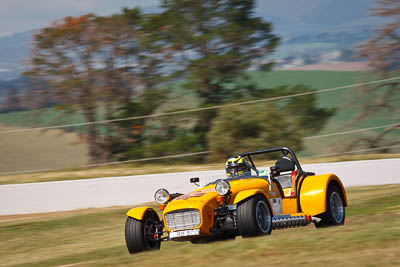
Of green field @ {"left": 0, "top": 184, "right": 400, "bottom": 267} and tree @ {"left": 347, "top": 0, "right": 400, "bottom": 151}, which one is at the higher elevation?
tree @ {"left": 347, "top": 0, "right": 400, "bottom": 151}

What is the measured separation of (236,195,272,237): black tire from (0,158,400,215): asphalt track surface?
8.25 meters

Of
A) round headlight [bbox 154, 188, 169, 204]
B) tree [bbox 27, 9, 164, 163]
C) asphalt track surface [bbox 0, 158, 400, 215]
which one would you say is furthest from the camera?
tree [bbox 27, 9, 164, 163]

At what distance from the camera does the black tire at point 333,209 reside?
9.78 meters

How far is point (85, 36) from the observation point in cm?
2398

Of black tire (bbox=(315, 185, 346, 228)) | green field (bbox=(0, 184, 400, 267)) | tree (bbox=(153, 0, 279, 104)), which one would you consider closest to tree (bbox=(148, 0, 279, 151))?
tree (bbox=(153, 0, 279, 104))

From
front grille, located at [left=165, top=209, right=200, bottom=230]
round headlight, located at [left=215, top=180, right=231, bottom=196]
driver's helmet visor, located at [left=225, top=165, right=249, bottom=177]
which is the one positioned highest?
driver's helmet visor, located at [left=225, top=165, right=249, bottom=177]

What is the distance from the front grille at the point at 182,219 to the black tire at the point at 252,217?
0.55m

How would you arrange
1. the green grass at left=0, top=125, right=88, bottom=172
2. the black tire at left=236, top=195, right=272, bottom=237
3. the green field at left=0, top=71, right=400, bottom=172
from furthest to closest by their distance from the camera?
1. the green grass at left=0, top=125, right=88, bottom=172
2. the green field at left=0, top=71, right=400, bottom=172
3. the black tire at left=236, top=195, right=272, bottom=237

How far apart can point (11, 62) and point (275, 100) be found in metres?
10.7

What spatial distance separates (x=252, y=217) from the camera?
8.23 metres

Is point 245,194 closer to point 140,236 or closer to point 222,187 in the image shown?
point 222,187

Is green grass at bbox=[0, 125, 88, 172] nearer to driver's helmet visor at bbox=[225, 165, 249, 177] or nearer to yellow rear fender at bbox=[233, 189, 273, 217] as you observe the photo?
driver's helmet visor at bbox=[225, 165, 249, 177]

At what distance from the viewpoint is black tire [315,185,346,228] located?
9.78 meters

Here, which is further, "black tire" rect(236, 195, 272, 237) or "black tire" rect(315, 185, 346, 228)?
"black tire" rect(315, 185, 346, 228)
